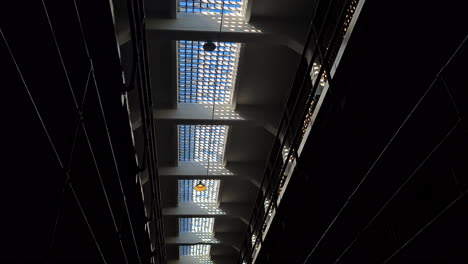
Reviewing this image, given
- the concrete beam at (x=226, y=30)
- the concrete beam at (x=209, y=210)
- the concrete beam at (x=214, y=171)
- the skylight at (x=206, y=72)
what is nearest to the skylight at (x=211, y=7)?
the concrete beam at (x=226, y=30)

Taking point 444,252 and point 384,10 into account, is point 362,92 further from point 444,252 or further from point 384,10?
point 444,252

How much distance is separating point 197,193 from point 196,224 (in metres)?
3.09

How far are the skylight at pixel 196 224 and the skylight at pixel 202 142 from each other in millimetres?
5503

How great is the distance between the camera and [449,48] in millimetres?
4445

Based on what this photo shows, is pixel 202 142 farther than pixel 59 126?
Yes

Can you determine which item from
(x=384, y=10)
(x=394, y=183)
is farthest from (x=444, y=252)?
(x=384, y=10)

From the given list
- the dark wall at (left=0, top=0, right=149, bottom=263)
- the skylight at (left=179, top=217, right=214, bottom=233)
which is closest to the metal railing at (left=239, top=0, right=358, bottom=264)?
the dark wall at (left=0, top=0, right=149, bottom=263)

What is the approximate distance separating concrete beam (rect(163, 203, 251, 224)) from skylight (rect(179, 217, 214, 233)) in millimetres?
1828

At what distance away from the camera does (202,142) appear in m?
12.6

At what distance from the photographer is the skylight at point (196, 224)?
18.3 meters

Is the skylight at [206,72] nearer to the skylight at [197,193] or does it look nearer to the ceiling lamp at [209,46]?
the ceiling lamp at [209,46]

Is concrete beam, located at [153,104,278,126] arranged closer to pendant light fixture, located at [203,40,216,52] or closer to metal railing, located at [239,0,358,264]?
metal railing, located at [239,0,358,264]

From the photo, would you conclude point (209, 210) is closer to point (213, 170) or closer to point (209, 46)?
point (213, 170)

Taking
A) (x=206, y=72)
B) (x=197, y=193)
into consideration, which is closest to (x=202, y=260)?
(x=197, y=193)
